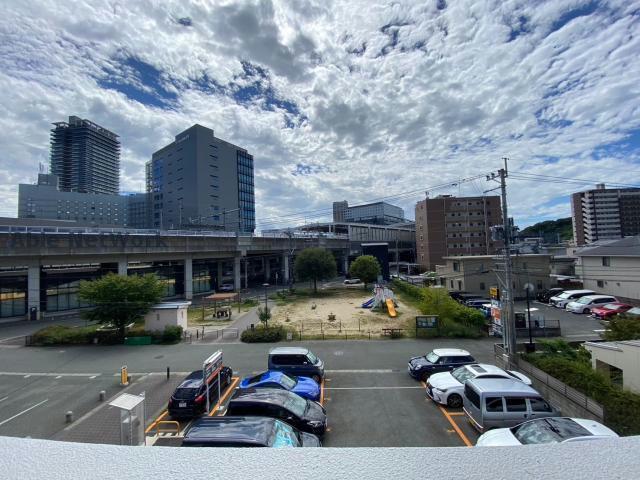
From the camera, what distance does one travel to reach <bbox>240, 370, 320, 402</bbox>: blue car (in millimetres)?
12227

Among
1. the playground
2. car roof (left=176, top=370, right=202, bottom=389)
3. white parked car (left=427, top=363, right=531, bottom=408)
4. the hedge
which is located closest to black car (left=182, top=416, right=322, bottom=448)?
car roof (left=176, top=370, right=202, bottom=389)

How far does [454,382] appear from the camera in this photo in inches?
504

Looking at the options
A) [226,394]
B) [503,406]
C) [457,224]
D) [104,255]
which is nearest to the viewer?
[503,406]

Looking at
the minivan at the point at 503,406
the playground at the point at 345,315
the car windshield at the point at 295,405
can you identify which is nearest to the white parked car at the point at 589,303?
the playground at the point at 345,315

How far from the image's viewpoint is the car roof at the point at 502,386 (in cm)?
1062

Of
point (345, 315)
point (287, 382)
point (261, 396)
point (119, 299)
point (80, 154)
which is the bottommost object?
point (345, 315)

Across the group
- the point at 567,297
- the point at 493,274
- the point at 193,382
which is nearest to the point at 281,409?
the point at 193,382

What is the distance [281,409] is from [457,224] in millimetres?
68102

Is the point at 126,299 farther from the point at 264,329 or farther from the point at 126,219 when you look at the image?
the point at 126,219

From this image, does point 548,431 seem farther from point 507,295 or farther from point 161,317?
point 161,317

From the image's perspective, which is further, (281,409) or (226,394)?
(226,394)

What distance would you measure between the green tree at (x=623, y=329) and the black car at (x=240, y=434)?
1708 cm

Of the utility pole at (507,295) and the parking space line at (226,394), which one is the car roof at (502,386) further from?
the parking space line at (226,394)

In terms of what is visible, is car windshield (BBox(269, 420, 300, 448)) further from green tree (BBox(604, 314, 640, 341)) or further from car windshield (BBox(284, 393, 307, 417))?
green tree (BBox(604, 314, 640, 341))
